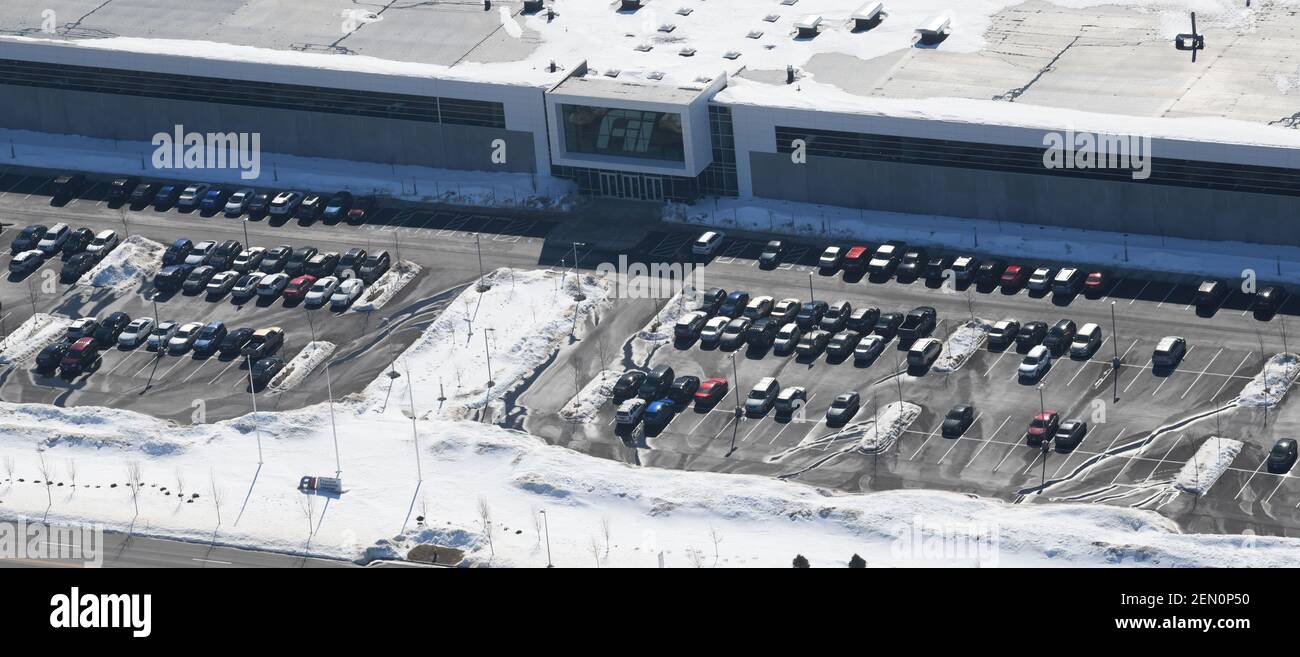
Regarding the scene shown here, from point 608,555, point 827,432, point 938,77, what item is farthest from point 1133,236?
point 608,555

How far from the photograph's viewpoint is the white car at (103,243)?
192000 millimetres

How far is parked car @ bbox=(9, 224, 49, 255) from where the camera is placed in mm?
193750

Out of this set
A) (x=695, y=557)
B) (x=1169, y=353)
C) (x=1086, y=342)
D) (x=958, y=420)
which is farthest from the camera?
(x=1086, y=342)

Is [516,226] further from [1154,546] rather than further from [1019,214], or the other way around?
[1154,546]

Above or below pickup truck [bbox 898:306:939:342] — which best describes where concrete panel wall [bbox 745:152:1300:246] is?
above

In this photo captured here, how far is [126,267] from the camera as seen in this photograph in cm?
18950

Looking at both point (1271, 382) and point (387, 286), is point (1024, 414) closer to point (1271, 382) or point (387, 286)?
point (1271, 382)

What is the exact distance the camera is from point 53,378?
17462 cm

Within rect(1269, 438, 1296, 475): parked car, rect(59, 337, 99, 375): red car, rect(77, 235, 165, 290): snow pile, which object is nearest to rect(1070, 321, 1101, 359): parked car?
rect(1269, 438, 1296, 475): parked car

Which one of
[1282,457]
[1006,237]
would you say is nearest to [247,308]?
[1006,237]

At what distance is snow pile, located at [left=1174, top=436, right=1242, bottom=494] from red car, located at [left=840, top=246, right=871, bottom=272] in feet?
109

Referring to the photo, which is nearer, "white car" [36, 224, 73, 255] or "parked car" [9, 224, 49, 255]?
"white car" [36, 224, 73, 255]

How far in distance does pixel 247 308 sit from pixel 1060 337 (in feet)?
178

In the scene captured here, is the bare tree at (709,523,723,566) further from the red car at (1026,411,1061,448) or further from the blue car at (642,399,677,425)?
the red car at (1026,411,1061,448)
